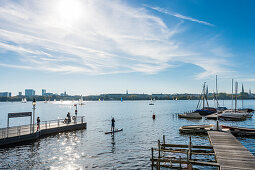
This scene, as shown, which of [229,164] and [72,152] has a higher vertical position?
[229,164]

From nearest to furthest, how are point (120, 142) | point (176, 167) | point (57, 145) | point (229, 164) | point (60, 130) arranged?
1. point (229, 164)
2. point (176, 167)
3. point (57, 145)
4. point (120, 142)
5. point (60, 130)

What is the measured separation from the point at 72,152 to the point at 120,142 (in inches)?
368

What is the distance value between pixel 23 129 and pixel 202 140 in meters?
33.5

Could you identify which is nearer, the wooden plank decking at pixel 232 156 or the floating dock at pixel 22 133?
the wooden plank decking at pixel 232 156

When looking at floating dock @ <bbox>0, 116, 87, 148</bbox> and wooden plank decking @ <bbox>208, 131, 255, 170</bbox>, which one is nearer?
wooden plank decking @ <bbox>208, 131, 255, 170</bbox>

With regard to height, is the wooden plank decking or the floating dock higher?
the wooden plank decking

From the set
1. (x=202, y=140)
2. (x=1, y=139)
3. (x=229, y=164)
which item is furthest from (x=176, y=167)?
(x=1, y=139)

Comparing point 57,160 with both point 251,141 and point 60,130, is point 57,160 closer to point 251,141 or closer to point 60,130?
point 60,130

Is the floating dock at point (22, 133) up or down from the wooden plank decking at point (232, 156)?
down

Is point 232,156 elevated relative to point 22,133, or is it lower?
elevated

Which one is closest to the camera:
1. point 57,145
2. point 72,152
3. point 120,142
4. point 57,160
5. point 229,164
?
point 229,164

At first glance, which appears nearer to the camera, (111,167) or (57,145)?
(111,167)

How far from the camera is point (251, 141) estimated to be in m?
35.7

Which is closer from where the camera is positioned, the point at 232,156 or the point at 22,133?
the point at 232,156
